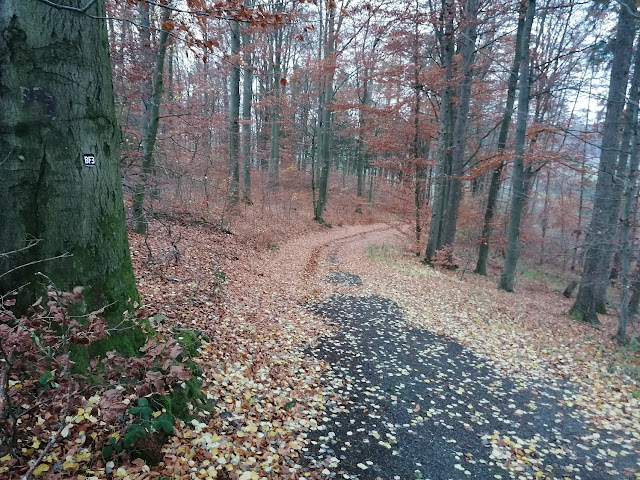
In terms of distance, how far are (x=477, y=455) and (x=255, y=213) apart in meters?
14.7

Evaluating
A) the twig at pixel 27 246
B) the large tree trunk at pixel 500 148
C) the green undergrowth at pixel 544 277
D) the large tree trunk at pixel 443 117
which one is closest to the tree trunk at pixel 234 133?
the large tree trunk at pixel 443 117

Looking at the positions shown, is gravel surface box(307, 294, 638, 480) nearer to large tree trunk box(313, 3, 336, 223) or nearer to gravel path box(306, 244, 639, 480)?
gravel path box(306, 244, 639, 480)

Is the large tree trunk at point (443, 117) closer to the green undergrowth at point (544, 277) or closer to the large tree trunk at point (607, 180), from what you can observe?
the large tree trunk at point (607, 180)

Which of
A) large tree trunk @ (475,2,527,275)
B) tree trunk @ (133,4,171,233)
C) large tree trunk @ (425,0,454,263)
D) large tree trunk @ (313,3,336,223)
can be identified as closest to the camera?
tree trunk @ (133,4,171,233)

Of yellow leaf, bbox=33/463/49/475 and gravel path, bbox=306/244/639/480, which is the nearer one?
yellow leaf, bbox=33/463/49/475

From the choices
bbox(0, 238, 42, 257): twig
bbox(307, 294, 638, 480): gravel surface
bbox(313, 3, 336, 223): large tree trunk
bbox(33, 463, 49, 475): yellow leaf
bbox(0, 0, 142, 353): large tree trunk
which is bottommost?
bbox(307, 294, 638, 480): gravel surface

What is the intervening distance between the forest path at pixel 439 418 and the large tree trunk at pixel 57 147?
9.90 feet

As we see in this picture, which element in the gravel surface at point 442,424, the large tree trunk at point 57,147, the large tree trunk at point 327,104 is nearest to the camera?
the large tree trunk at point 57,147

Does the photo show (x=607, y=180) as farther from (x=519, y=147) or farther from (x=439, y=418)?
(x=439, y=418)

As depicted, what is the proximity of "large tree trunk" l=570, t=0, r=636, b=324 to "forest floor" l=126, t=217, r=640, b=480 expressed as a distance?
1016mm

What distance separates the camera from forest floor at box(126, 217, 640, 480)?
353 centimetres

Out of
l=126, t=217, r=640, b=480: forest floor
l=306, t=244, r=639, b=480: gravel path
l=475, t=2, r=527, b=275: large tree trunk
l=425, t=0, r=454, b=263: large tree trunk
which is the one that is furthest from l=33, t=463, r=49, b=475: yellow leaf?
l=475, t=2, r=527, b=275: large tree trunk

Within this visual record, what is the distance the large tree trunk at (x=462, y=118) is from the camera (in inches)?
473

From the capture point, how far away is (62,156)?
2.76 metres
